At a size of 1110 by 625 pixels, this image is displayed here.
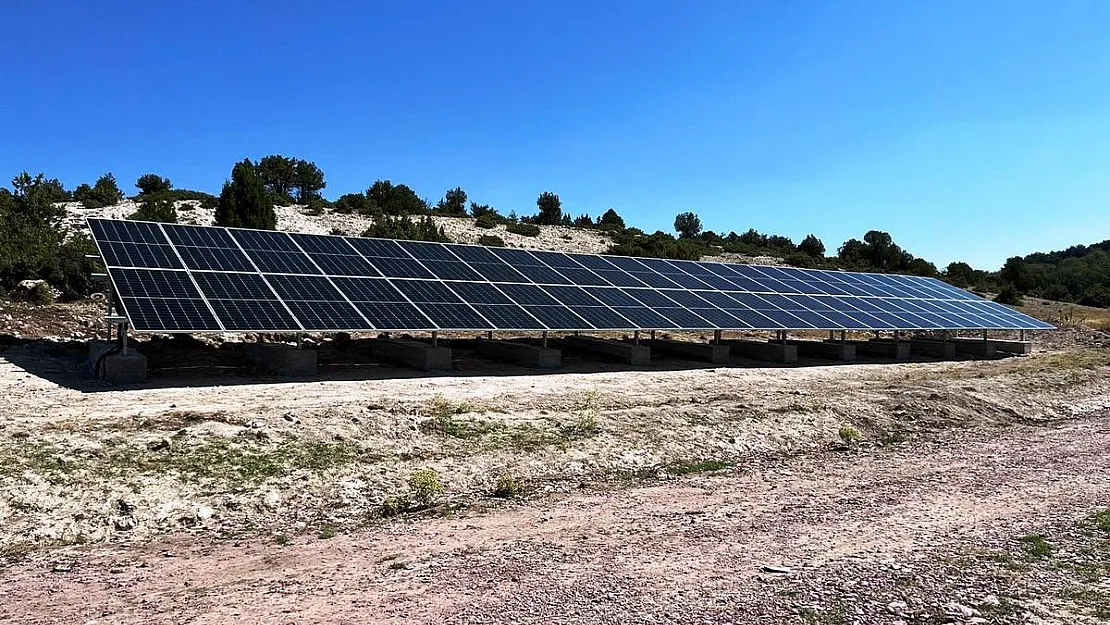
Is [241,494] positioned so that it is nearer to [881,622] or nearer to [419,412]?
[419,412]

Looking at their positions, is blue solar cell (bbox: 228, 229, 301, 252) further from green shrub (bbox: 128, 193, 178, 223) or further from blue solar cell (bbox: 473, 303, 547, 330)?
green shrub (bbox: 128, 193, 178, 223)

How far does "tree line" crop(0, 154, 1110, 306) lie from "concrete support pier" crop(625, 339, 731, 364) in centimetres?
→ 2274

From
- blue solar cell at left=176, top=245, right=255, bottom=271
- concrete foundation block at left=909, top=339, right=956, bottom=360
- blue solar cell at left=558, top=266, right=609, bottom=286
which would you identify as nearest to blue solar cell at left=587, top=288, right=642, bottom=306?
blue solar cell at left=558, top=266, right=609, bottom=286

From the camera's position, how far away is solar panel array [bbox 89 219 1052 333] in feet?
61.4

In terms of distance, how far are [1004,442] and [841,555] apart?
9566 mm

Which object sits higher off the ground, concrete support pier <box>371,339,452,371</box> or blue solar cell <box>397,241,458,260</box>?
blue solar cell <box>397,241,458,260</box>

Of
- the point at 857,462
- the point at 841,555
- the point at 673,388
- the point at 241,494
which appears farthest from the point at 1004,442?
the point at 241,494

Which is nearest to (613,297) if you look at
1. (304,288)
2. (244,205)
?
(304,288)

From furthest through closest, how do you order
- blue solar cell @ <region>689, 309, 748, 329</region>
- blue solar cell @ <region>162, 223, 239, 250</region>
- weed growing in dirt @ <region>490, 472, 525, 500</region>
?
blue solar cell @ <region>689, 309, 748, 329</region>
blue solar cell @ <region>162, 223, 239, 250</region>
weed growing in dirt @ <region>490, 472, 525, 500</region>

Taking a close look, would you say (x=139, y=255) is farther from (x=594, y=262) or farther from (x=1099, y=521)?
(x=1099, y=521)

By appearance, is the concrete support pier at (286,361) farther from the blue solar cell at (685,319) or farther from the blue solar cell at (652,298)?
the blue solar cell at (652,298)

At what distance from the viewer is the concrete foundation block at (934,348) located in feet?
109

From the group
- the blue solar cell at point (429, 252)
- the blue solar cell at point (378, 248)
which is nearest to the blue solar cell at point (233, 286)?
the blue solar cell at point (378, 248)

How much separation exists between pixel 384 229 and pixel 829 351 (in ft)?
108
